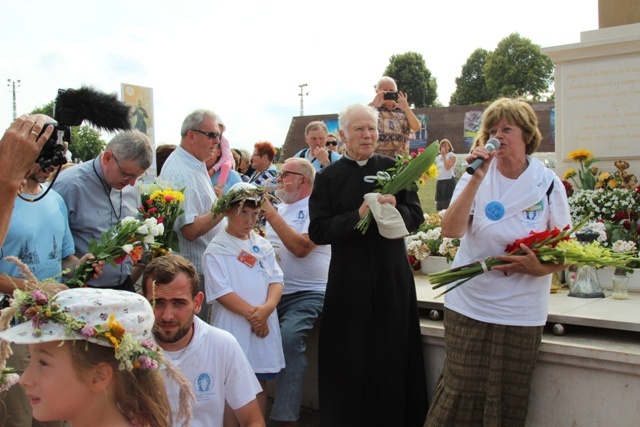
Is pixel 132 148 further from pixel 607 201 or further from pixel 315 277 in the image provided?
pixel 607 201

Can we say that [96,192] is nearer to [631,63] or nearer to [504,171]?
[504,171]

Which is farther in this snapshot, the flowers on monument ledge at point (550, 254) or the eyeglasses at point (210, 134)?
the eyeglasses at point (210, 134)

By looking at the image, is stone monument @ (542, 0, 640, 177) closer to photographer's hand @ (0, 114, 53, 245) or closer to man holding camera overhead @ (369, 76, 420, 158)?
man holding camera overhead @ (369, 76, 420, 158)

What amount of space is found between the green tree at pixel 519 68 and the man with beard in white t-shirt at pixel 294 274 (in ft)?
195

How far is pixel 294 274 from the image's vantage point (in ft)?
16.0

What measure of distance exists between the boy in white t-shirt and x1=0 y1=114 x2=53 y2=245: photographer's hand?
83.1 inches

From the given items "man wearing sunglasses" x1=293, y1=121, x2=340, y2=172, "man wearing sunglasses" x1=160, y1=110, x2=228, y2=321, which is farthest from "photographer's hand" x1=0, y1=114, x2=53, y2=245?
"man wearing sunglasses" x1=293, y1=121, x2=340, y2=172

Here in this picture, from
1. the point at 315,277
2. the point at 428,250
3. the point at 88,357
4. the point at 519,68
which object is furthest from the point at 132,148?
the point at 519,68

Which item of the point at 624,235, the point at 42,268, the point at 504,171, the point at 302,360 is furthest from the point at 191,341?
the point at 624,235

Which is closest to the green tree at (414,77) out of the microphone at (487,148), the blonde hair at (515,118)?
the blonde hair at (515,118)

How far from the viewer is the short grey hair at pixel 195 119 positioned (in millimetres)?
4855

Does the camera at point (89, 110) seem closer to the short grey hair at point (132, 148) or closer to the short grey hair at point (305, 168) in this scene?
the short grey hair at point (132, 148)

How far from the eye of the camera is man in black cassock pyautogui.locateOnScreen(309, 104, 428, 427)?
4105 millimetres

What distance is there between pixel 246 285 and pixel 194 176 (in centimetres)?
105
